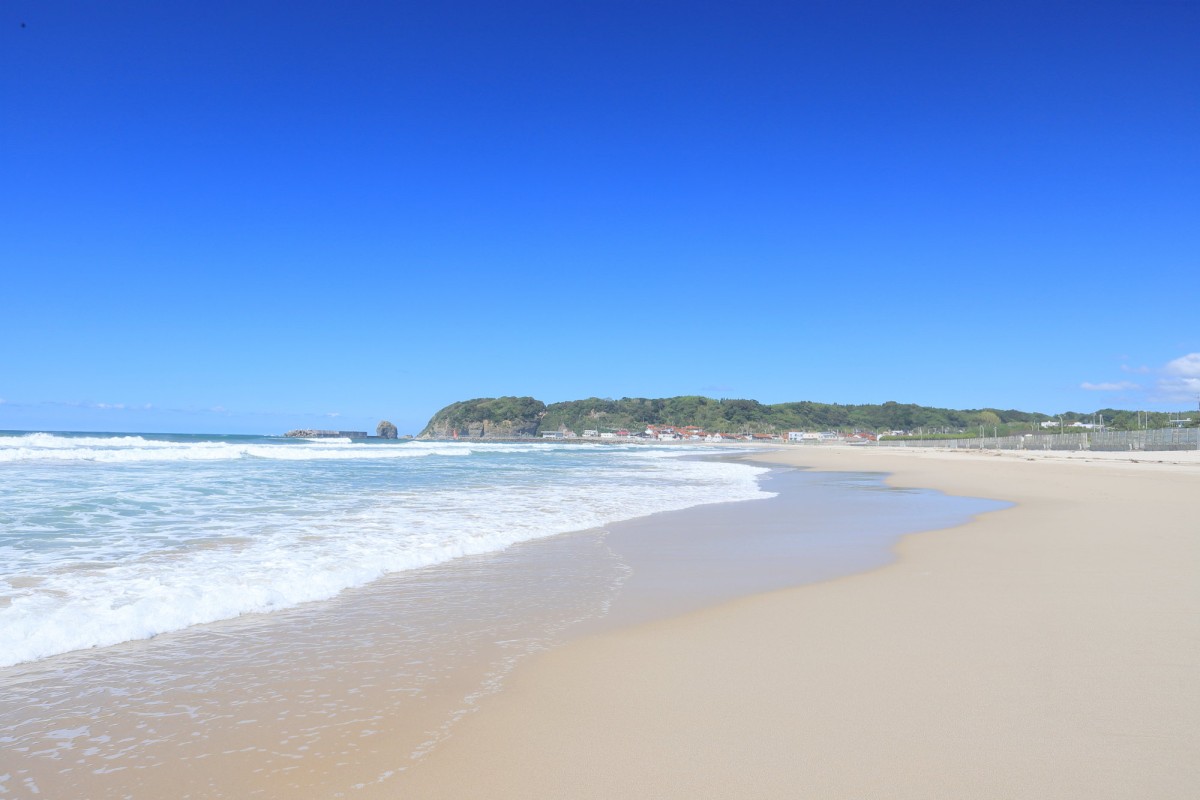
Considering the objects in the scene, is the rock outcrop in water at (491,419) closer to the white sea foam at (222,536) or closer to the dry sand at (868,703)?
the white sea foam at (222,536)

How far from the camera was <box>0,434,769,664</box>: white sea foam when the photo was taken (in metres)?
5.12

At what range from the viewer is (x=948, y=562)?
24.7 feet

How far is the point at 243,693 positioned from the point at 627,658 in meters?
2.14

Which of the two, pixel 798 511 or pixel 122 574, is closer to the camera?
pixel 122 574

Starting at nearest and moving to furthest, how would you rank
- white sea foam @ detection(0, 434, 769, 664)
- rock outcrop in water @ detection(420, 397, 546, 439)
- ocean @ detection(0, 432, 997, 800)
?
1. ocean @ detection(0, 432, 997, 800)
2. white sea foam @ detection(0, 434, 769, 664)
3. rock outcrop in water @ detection(420, 397, 546, 439)

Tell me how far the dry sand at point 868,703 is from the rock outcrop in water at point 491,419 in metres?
167

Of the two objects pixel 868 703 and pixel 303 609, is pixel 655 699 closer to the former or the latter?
pixel 868 703

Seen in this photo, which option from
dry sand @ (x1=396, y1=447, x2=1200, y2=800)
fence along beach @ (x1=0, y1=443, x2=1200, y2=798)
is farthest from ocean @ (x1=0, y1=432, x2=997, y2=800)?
dry sand @ (x1=396, y1=447, x2=1200, y2=800)

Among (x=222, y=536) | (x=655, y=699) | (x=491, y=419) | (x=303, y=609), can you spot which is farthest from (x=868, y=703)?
(x=491, y=419)

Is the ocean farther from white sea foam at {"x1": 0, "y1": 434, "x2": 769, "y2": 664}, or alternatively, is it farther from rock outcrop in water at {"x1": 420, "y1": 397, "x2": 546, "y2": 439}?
rock outcrop in water at {"x1": 420, "y1": 397, "x2": 546, "y2": 439}

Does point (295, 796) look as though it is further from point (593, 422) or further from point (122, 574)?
point (593, 422)

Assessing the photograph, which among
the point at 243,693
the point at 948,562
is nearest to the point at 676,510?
the point at 948,562

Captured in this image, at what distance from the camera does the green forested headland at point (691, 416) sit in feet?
575

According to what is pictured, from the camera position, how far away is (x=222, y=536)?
28.2ft
